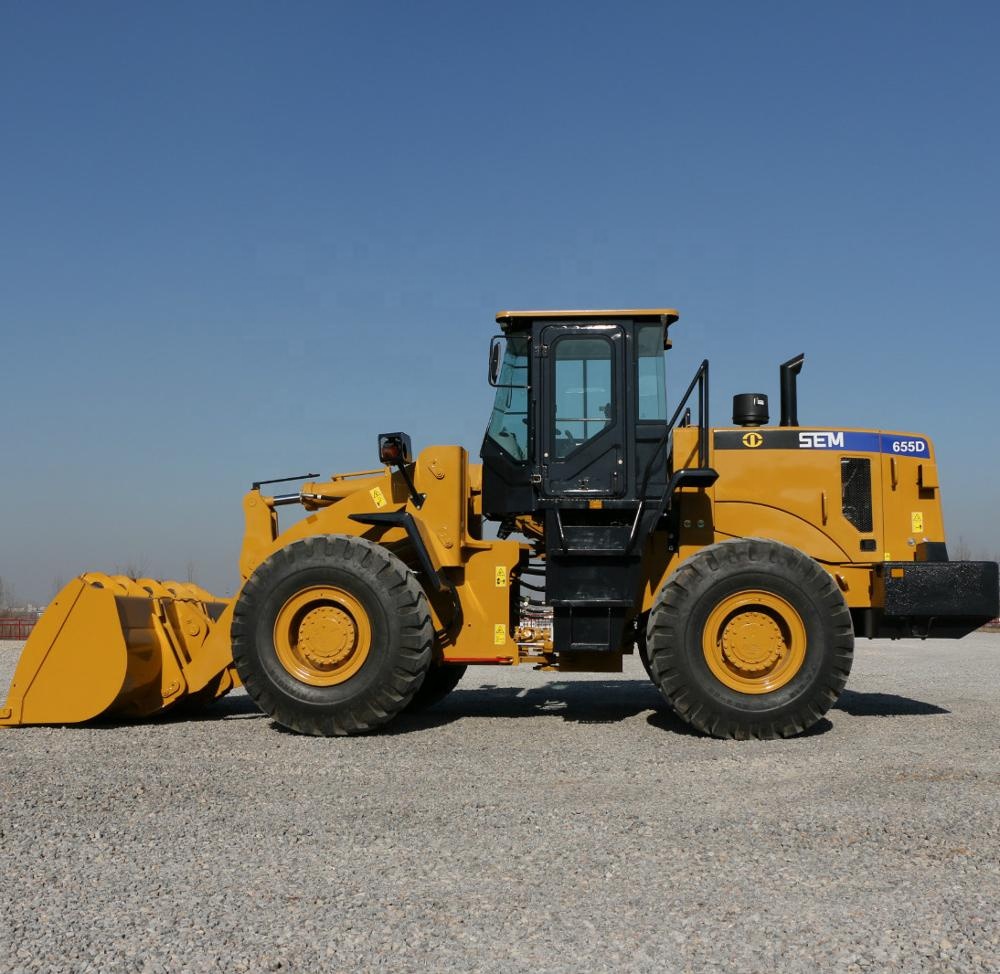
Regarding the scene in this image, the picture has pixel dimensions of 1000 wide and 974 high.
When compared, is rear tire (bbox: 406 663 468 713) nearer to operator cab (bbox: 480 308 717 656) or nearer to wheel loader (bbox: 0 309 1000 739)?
wheel loader (bbox: 0 309 1000 739)

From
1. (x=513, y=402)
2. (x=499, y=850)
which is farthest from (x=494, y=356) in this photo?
(x=499, y=850)

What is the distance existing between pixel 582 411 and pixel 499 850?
4625 mm

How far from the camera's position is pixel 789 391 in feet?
30.9

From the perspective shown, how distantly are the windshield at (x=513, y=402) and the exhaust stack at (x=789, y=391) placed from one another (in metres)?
2.43

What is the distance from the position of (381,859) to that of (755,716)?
13.2 ft

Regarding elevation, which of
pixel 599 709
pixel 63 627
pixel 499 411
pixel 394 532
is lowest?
pixel 599 709

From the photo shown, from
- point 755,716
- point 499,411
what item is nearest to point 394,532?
point 499,411

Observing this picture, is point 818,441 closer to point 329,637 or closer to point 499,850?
point 329,637

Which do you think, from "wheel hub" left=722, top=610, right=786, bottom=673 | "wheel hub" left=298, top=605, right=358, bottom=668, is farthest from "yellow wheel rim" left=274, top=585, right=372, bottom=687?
"wheel hub" left=722, top=610, right=786, bottom=673

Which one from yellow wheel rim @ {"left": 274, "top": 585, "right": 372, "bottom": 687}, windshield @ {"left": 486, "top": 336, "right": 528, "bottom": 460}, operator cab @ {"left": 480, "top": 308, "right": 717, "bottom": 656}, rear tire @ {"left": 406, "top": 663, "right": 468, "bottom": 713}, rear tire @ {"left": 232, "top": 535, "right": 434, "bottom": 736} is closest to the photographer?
rear tire @ {"left": 232, "top": 535, "right": 434, "bottom": 736}

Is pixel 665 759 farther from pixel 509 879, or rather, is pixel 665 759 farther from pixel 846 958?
pixel 846 958

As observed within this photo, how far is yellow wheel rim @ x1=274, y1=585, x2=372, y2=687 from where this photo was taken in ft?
27.5

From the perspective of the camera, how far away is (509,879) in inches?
176

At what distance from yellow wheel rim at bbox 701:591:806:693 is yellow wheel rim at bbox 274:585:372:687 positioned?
2804 millimetres
